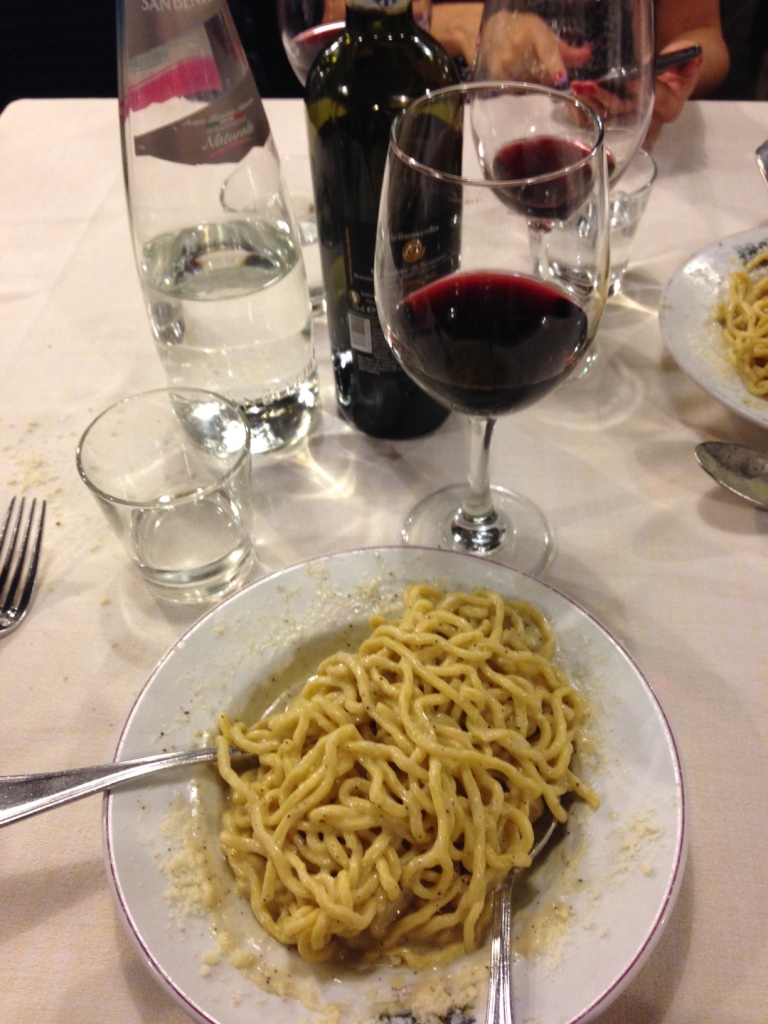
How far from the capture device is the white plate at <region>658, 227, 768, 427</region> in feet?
2.82

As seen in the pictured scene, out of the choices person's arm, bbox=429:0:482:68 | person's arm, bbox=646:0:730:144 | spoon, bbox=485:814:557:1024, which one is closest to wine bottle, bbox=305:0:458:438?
spoon, bbox=485:814:557:1024

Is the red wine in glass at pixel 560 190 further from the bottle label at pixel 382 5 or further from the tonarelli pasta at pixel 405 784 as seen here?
the tonarelli pasta at pixel 405 784

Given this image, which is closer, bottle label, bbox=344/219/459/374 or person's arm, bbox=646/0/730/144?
bottle label, bbox=344/219/459/374

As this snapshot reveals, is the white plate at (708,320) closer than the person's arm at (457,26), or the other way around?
the white plate at (708,320)

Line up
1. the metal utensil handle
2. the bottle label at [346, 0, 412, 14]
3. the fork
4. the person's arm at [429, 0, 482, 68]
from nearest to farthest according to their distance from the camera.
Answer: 1. the metal utensil handle
2. the bottle label at [346, 0, 412, 14]
3. the fork
4. the person's arm at [429, 0, 482, 68]

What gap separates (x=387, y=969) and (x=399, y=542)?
43cm

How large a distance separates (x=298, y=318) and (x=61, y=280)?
1.61 feet

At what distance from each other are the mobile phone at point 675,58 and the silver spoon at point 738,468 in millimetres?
675

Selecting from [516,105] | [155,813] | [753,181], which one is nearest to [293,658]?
[155,813]

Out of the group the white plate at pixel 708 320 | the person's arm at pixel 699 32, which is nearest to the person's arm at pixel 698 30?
the person's arm at pixel 699 32

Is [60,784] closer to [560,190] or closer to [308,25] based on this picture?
[560,190]

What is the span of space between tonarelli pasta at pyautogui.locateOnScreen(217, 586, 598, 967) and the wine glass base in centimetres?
14

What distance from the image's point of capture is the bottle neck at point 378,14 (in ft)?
2.29

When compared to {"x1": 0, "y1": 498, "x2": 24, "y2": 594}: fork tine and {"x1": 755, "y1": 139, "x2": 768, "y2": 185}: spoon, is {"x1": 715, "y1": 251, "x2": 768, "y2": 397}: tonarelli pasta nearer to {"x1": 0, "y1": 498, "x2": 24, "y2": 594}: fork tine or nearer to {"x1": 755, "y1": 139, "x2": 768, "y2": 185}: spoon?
{"x1": 755, "y1": 139, "x2": 768, "y2": 185}: spoon
